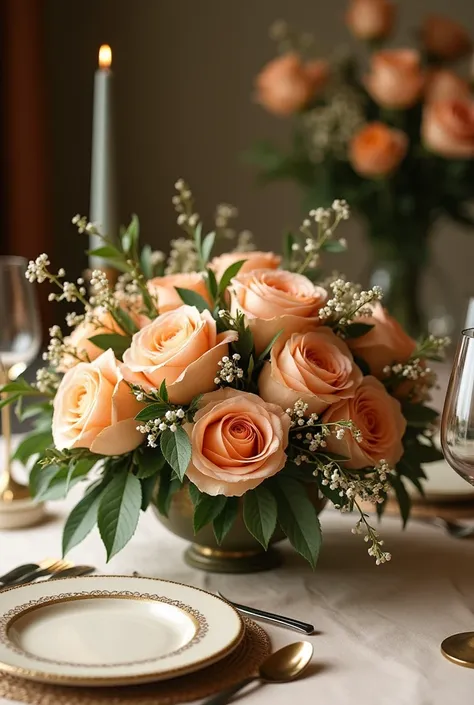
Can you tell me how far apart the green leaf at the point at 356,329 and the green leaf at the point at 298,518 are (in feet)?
0.57

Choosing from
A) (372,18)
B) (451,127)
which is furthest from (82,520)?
(372,18)

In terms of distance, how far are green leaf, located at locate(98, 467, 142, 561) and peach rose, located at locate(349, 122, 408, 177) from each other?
1599 mm

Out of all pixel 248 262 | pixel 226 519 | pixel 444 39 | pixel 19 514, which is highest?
pixel 444 39

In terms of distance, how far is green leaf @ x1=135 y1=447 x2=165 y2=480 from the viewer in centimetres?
98

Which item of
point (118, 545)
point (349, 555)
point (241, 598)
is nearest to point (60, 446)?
point (118, 545)

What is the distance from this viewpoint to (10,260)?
4.16 ft

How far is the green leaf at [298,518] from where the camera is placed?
95 cm

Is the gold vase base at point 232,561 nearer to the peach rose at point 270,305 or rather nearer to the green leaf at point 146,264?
the peach rose at point 270,305

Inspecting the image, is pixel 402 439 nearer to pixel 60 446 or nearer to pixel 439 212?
pixel 60 446

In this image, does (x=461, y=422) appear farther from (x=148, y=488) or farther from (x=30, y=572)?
(x=30, y=572)

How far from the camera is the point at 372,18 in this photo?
261 cm

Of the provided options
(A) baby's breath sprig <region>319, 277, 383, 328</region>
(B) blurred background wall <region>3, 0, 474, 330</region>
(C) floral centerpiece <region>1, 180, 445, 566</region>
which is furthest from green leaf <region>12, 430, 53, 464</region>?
(B) blurred background wall <region>3, 0, 474, 330</region>

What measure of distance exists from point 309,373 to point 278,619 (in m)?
0.23

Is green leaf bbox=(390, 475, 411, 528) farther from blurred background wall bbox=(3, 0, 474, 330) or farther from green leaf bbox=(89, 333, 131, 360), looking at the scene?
blurred background wall bbox=(3, 0, 474, 330)
